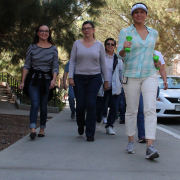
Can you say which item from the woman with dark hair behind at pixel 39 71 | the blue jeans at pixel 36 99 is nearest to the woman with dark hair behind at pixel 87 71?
the woman with dark hair behind at pixel 39 71

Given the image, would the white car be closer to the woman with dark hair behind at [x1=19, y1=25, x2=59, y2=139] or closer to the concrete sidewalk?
the concrete sidewalk

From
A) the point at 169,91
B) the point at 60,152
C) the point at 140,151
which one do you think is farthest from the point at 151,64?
the point at 169,91

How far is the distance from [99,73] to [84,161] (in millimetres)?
1842

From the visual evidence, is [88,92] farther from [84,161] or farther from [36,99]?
[84,161]

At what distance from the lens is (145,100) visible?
14.1 ft

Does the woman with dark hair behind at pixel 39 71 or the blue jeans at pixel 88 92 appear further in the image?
the woman with dark hair behind at pixel 39 71

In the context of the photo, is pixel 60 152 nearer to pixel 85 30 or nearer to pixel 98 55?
pixel 98 55

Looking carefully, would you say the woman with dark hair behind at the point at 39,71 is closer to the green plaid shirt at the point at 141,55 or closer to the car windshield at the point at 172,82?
the green plaid shirt at the point at 141,55

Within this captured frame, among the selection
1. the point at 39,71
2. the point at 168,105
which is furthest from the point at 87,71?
the point at 168,105

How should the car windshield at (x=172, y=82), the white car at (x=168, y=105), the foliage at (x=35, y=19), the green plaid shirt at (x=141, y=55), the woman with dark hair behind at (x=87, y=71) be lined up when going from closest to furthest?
the green plaid shirt at (x=141, y=55) < the woman with dark hair behind at (x=87, y=71) < the foliage at (x=35, y=19) < the white car at (x=168, y=105) < the car windshield at (x=172, y=82)

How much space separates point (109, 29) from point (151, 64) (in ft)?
74.3

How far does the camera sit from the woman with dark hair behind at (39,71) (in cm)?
556

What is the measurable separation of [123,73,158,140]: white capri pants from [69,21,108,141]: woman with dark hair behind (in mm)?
1038

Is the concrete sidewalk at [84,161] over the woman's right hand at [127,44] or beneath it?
beneath
